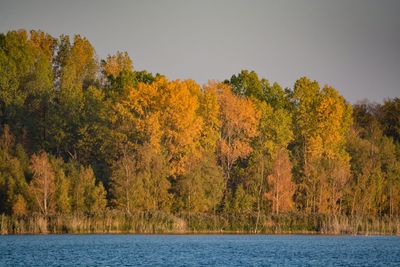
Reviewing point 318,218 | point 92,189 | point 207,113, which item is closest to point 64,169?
point 92,189

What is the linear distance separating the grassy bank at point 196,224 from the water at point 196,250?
2.17 metres

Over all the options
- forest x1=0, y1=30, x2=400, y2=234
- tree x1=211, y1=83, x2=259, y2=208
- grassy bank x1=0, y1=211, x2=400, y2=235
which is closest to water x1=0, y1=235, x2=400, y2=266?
grassy bank x1=0, y1=211, x2=400, y2=235

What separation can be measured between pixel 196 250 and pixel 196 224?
1923cm

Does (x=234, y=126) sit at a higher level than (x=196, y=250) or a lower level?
higher

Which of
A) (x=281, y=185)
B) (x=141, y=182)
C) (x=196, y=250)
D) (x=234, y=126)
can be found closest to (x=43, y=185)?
(x=141, y=182)

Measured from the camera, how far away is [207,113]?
8431cm

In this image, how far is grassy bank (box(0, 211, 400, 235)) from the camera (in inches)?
2522

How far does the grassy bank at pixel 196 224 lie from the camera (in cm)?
6406

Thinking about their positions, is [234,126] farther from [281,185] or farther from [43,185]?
[43,185]

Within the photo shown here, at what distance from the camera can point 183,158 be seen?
77.8 m

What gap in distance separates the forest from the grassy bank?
0.33 ft

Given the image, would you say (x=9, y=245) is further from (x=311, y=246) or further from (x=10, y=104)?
(x=10, y=104)

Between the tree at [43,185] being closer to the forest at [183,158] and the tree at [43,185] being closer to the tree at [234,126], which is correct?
the forest at [183,158]

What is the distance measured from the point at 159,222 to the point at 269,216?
30.6 feet
